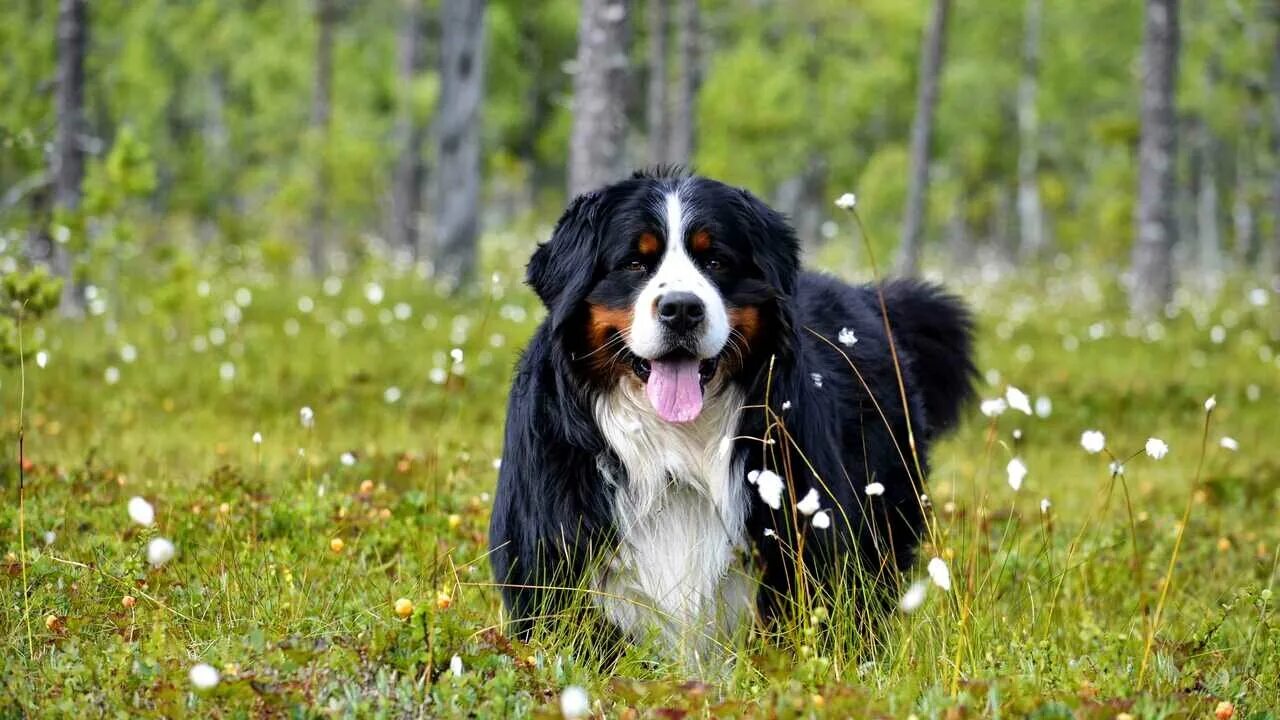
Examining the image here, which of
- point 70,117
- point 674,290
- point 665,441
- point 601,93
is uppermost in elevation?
point 601,93

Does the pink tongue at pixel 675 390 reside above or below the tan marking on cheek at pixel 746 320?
below

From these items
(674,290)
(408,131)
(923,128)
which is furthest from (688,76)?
(674,290)

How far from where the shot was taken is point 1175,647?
358 cm

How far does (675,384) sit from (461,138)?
1159cm

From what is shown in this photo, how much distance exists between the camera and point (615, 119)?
29.5 feet

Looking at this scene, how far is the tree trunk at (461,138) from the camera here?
14109 mm

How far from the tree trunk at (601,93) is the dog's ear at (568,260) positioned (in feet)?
16.7

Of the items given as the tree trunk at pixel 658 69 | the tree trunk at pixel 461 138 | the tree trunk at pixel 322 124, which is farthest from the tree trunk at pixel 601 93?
the tree trunk at pixel 322 124

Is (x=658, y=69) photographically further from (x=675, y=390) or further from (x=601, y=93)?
(x=675, y=390)

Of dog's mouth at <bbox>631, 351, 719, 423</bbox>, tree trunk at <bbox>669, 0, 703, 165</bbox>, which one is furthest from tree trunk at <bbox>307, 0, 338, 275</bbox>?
dog's mouth at <bbox>631, 351, 719, 423</bbox>

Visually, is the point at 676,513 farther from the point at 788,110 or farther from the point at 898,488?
the point at 788,110

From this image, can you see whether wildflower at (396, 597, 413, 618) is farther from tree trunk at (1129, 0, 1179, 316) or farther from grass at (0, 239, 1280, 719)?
tree trunk at (1129, 0, 1179, 316)

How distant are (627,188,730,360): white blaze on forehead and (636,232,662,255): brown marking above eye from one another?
3cm

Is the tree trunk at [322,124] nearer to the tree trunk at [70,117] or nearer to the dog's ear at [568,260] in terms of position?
the tree trunk at [70,117]
